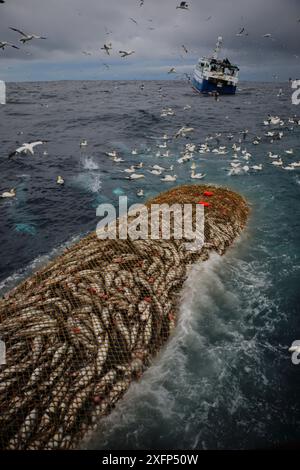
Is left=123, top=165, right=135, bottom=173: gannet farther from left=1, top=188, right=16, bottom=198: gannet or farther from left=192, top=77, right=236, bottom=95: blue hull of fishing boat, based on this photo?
left=192, top=77, right=236, bottom=95: blue hull of fishing boat

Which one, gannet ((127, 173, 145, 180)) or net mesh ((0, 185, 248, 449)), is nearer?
net mesh ((0, 185, 248, 449))

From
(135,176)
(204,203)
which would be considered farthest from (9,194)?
(204,203)

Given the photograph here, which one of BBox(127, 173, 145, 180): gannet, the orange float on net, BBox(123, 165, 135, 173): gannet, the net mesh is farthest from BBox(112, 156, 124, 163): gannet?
the net mesh

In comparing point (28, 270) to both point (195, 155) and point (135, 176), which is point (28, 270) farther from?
point (195, 155)

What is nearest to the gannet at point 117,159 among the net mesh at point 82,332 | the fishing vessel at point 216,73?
the net mesh at point 82,332

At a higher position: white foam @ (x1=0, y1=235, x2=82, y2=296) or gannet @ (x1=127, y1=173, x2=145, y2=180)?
gannet @ (x1=127, y1=173, x2=145, y2=180)

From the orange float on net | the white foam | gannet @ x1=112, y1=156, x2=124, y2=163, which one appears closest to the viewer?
the white foam

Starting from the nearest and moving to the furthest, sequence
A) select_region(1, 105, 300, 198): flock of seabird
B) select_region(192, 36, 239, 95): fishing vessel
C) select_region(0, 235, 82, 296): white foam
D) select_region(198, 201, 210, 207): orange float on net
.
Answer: select_region(0, 235, 82, 296): white foam → select_region(198, 201, 210, 207): orange float on net → select_region(1, 105, 300, 198): flock of seabird → select_region(192, 36, 239, 95): fishing vessel

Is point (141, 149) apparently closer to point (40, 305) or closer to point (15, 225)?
point (15, 225)

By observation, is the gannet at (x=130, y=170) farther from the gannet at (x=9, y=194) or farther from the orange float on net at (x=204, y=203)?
the orange float on net at (x=204, y=203)
